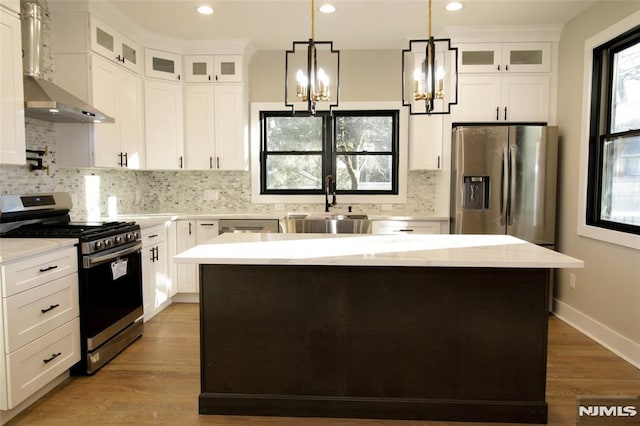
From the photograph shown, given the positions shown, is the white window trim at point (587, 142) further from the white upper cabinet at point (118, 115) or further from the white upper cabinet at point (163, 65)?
the white upper cabinet at point (118, 115)

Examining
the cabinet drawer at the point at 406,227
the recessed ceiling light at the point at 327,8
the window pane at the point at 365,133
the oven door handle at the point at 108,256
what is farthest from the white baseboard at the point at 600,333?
the oven door handle at the point at 108,256

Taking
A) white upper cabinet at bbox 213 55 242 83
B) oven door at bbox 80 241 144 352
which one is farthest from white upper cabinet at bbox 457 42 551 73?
oven door at bbox 80 241 144 352

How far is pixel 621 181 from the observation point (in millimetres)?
3424

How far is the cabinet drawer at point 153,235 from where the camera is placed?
388 centimetres

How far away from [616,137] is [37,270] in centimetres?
414

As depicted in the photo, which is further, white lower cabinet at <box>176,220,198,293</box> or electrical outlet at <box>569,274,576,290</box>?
white lower cabinet at <box>176,220,198,293</box>

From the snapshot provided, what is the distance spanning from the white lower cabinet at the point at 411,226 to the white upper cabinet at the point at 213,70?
7.10ft

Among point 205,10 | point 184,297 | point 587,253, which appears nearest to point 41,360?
point 184,297

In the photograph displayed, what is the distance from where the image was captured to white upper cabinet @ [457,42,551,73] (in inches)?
170

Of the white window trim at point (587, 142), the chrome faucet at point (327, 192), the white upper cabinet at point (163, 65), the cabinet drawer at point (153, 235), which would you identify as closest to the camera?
the white window trim at point (587, 142)

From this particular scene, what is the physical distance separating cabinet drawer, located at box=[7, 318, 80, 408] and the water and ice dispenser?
3363 millimetres

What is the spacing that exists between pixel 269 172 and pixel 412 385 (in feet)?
10.9

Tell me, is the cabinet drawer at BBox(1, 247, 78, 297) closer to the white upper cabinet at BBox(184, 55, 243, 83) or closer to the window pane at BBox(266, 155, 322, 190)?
the white upper cabinet at BBox(184, 55, 243, 83)

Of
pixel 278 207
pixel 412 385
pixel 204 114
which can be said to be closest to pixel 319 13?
pixel 204 114
